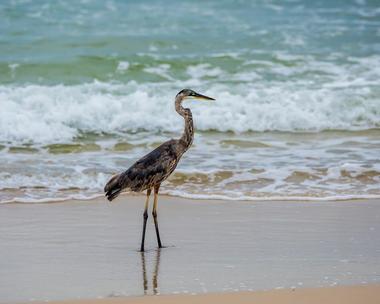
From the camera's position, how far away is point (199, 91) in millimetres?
14102

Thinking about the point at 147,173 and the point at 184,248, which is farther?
Answer: the point at 147,173

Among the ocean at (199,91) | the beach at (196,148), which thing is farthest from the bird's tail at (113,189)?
the ocean at (199,91)

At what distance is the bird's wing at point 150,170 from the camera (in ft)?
24.3

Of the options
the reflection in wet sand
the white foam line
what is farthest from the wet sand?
the white foam line

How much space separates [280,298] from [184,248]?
4.88ft

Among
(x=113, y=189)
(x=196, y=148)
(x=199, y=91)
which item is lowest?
(x=196, y=148)

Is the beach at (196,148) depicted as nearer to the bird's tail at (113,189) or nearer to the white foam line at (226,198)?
the white foam line at (226,198)

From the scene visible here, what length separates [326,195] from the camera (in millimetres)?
9000

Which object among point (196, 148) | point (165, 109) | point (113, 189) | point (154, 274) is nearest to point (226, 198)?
point (113, 189)

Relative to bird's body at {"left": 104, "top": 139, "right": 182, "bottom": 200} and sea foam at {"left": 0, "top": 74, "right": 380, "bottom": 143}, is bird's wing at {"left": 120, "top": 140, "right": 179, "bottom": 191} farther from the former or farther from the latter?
sea foam at {"left": 0, "top": 74, "right": 380, "bottom": 143}

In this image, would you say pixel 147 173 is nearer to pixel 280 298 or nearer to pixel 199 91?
pixel 280 298

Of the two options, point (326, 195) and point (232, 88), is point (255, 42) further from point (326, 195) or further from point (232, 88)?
point (326, 195)

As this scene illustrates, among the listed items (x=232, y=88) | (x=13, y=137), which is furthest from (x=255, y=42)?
(x=13, y=137)

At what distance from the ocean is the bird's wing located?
152 cm
